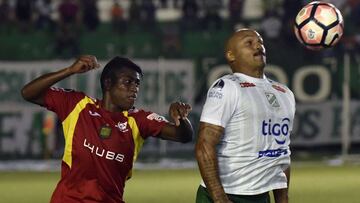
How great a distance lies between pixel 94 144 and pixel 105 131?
0.38 ft

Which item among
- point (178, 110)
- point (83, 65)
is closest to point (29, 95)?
point (83, 65)

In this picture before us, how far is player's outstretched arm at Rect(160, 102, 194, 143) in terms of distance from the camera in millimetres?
5863

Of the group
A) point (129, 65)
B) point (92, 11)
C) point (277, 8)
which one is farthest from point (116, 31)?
point (129, 65)

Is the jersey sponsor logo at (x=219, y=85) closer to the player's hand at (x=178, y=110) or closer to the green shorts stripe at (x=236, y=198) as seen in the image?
the player's hand at (x=178, y=110)

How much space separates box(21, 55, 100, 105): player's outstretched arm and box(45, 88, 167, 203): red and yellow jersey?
0.36ft

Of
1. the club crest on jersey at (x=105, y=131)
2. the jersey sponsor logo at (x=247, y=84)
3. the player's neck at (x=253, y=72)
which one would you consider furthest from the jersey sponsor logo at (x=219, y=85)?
the club crest on jersey at (x=105, y=131)

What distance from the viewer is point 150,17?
1003 inches

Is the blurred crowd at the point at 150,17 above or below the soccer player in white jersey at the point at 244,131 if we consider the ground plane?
below

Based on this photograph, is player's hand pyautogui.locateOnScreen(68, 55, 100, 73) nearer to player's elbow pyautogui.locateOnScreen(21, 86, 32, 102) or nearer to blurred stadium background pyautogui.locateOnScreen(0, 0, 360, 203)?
player's elbow pyautogui.locateOnScreen(21, 86, 32, 102)

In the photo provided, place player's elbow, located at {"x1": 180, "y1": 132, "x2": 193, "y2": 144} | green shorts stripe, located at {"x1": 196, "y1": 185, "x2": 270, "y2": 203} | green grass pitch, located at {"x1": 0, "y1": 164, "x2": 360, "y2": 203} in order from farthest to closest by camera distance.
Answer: green grass pitch, located at {"x1": 0, "y1": 164, "x2": 360, "y2": 203} < player's elbow, located at {"x1": 180, "y1": 132, "x2": 193, "y2": 144} < green shorts stripe, located at {"x1": 196, "y1": 185, "x2": 270, "y2": 203}

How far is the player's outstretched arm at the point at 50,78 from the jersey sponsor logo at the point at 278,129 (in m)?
1.12

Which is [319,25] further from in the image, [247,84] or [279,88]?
[247,84]

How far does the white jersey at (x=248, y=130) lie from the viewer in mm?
5508

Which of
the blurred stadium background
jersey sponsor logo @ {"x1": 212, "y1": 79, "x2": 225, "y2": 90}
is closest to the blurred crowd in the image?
the blurred stadium background
